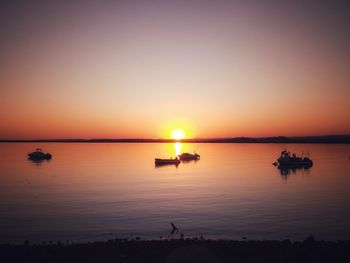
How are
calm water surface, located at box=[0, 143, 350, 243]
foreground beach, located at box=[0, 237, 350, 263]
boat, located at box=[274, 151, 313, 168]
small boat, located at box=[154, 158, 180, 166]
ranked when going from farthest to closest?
small boat, located at box=[154, 158, 180, 166] < boat, located at box=[274, 151, 313, 168] < calm water surface, located at box=[0, 143, 350, 243] < foreground beach, located at box=[0, 237, 350, 263]

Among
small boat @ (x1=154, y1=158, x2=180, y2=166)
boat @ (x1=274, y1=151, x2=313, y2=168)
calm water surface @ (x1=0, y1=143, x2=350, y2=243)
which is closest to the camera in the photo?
calm water surface @ (x1=0, y1=143, x2=350, y2=243)

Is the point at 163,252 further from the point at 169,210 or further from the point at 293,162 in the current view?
the point at 293,162

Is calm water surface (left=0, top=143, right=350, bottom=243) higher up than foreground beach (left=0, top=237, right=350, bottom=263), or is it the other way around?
foreground beach (left=0, top=237, right=350, bottom=263)

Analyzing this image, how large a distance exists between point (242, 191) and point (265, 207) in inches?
545

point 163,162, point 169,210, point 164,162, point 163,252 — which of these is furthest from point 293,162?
point 163,252

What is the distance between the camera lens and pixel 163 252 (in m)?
20.0

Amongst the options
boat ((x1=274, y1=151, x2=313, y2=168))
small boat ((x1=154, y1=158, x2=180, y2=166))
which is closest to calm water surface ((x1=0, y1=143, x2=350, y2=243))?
boat ((x1=274, y1=151, x2=313, y2=168))

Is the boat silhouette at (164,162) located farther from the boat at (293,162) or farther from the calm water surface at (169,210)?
the calm water surface at (169,210)

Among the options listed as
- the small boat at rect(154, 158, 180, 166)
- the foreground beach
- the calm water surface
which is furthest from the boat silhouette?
the foreground beach

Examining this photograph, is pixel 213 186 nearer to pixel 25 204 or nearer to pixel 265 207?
pixel 265 207

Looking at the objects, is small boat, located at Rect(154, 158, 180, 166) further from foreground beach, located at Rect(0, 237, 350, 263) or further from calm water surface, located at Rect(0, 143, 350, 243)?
foreground beach, located at Rect(0, 237, 350, 263)

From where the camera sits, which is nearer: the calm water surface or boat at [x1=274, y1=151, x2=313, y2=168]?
the calm water surface

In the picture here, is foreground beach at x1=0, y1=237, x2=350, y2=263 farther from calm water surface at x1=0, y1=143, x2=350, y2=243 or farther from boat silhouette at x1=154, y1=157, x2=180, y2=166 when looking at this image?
boat silhouette at x1=154, y1=157, x2=180, y2=166

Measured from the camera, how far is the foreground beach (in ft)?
61.9
